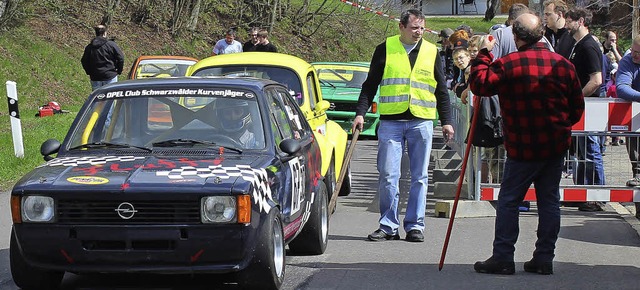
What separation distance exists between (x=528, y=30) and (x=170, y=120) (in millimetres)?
2629

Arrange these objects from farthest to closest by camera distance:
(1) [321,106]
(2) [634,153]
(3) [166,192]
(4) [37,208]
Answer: (1) [321,106] → (2) [634,153] → (4) [37,208] → (3) [166,192]

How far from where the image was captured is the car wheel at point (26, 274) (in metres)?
7.12

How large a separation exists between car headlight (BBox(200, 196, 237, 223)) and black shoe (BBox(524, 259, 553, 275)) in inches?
95.1

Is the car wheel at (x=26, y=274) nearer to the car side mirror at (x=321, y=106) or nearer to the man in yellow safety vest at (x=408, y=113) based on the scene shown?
the man in yellow safety vest at (x=408, y=113)

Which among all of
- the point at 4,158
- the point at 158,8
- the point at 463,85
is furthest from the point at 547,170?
the point at 158,8

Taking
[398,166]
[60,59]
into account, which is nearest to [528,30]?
[398,166]

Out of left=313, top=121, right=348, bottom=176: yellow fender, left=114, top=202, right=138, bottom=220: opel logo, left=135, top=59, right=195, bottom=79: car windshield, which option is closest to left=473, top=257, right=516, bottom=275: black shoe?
left=313, top=121, right=348, bottom=176: yellow fender

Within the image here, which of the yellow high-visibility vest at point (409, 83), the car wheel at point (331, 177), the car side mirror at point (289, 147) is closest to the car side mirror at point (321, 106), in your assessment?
the car wheel at point (331, 177)

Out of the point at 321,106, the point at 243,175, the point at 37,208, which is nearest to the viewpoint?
the point at 37,208

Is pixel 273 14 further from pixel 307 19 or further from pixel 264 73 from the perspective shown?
pixel 264 73

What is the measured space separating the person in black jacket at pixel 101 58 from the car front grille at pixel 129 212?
12645mm

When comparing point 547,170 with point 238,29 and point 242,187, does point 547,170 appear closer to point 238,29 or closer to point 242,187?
point 242,187

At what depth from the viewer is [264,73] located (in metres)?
12.0

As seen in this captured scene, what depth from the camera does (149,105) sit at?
8.22m
